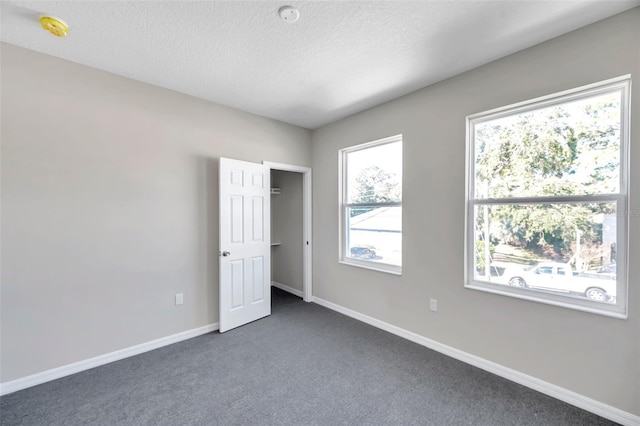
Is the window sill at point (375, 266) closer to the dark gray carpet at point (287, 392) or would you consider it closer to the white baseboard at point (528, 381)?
the white baseboard at point (528, 381)

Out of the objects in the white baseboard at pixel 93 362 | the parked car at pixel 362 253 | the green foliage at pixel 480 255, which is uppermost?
the green foliage at pixel 480 255

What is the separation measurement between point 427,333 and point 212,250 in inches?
99.2

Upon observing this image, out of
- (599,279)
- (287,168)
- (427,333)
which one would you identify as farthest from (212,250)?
(599,279)

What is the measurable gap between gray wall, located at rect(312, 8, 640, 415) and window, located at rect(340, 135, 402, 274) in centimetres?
13

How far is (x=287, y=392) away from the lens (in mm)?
2041

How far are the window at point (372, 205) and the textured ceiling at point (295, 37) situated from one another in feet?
2.77

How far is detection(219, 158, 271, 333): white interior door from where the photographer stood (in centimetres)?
310

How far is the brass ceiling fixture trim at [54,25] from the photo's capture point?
176 cm

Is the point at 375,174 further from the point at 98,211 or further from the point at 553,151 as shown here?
the point at 98,211

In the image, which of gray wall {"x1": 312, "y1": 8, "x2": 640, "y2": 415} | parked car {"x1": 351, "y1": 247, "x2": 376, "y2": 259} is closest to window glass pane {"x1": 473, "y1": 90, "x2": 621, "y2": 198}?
gray wall {"x1": 312, "y1": 8, "x2": 640, "y2": 415}

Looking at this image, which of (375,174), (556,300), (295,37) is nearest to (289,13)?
(295,37)

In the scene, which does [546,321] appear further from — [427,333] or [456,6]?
[456,6]

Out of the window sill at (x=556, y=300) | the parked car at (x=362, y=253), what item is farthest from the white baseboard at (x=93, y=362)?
the window sill at (x=556, y=300)

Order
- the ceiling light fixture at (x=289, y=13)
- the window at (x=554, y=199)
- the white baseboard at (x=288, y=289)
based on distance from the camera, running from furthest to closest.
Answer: the white baseboard at (x=288, y=289), the window at (x=554, y=199), the ceiling light fixture at (x=289, y=13)
